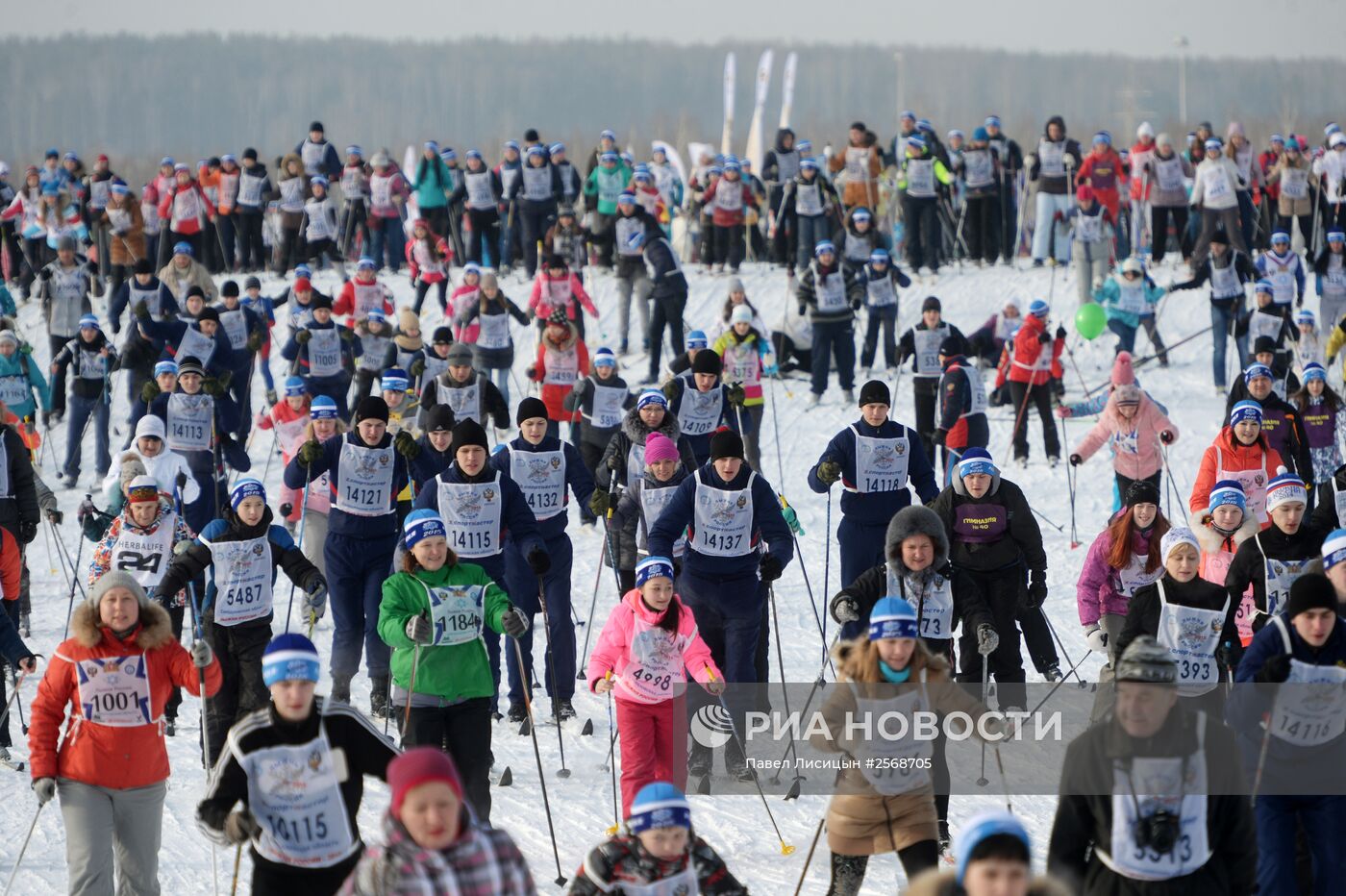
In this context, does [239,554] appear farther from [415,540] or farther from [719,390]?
[719,390]

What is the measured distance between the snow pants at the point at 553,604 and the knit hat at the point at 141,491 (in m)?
1.90

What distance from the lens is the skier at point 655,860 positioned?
486 centimetres

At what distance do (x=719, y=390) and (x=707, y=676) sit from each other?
225 inches

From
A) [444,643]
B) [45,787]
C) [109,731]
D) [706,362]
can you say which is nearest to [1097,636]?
[444,643]

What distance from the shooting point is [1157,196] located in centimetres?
2195

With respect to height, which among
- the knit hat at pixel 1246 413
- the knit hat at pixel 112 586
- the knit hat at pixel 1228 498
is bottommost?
the knit hat at pixel 1228 498

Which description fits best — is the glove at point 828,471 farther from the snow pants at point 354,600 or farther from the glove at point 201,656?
the glove at point 201,656

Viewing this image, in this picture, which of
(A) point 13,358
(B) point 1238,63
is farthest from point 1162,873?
(B) point 1238,63

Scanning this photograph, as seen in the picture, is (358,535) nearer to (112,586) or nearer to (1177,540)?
(112,586)

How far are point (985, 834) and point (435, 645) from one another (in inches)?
137

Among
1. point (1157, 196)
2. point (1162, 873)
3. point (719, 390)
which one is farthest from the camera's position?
point (1157, 196)

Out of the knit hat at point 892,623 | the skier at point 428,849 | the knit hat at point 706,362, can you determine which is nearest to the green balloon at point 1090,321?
the knit hat at point 706,362

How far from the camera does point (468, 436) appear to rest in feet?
29.5

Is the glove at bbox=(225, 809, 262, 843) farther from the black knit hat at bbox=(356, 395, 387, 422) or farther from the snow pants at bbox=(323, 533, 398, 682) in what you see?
the black knit hat at bbox=(356, 395, 387, 422)
